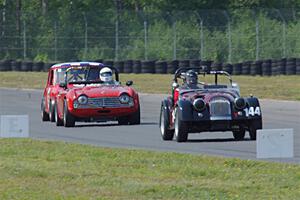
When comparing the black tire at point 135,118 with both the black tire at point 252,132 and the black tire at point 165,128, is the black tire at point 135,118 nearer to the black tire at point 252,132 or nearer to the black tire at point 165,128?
the black tire at point 165,128

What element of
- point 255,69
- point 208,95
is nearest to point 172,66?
point 255,69

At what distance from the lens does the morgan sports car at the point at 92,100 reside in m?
23.2

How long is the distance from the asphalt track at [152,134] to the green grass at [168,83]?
117 inches

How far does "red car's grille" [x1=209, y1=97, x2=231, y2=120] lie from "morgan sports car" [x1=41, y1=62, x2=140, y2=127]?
4.28 m

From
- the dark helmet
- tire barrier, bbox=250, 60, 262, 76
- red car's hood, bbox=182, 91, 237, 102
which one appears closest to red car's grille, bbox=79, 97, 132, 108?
the dark helmet

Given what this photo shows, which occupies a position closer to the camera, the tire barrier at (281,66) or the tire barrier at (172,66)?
the tire barrier at (281,66)

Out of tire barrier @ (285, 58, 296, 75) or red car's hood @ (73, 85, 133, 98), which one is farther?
tire barrier @ (285, 58, 296, 75)

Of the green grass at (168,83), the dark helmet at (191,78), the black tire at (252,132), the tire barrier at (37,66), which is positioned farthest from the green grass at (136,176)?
the tire barrier at (37,66)

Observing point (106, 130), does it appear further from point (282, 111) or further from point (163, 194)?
point (163, 194)

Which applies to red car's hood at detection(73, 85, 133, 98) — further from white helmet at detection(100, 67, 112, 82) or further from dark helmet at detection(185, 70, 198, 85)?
dark helmet at detection(185, 70, 198, 85)

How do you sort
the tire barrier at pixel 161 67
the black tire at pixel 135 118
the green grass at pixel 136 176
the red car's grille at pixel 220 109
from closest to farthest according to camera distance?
Result: the green grass at pixel 136 176
the red car's grille at pixel 220 109
the black tire at pixel 135 118
the tire barrier at pixel 161 67

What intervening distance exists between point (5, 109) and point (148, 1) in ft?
107

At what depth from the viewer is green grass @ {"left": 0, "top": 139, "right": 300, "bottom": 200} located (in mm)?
12102

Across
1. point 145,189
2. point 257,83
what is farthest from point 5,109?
point 145,189
